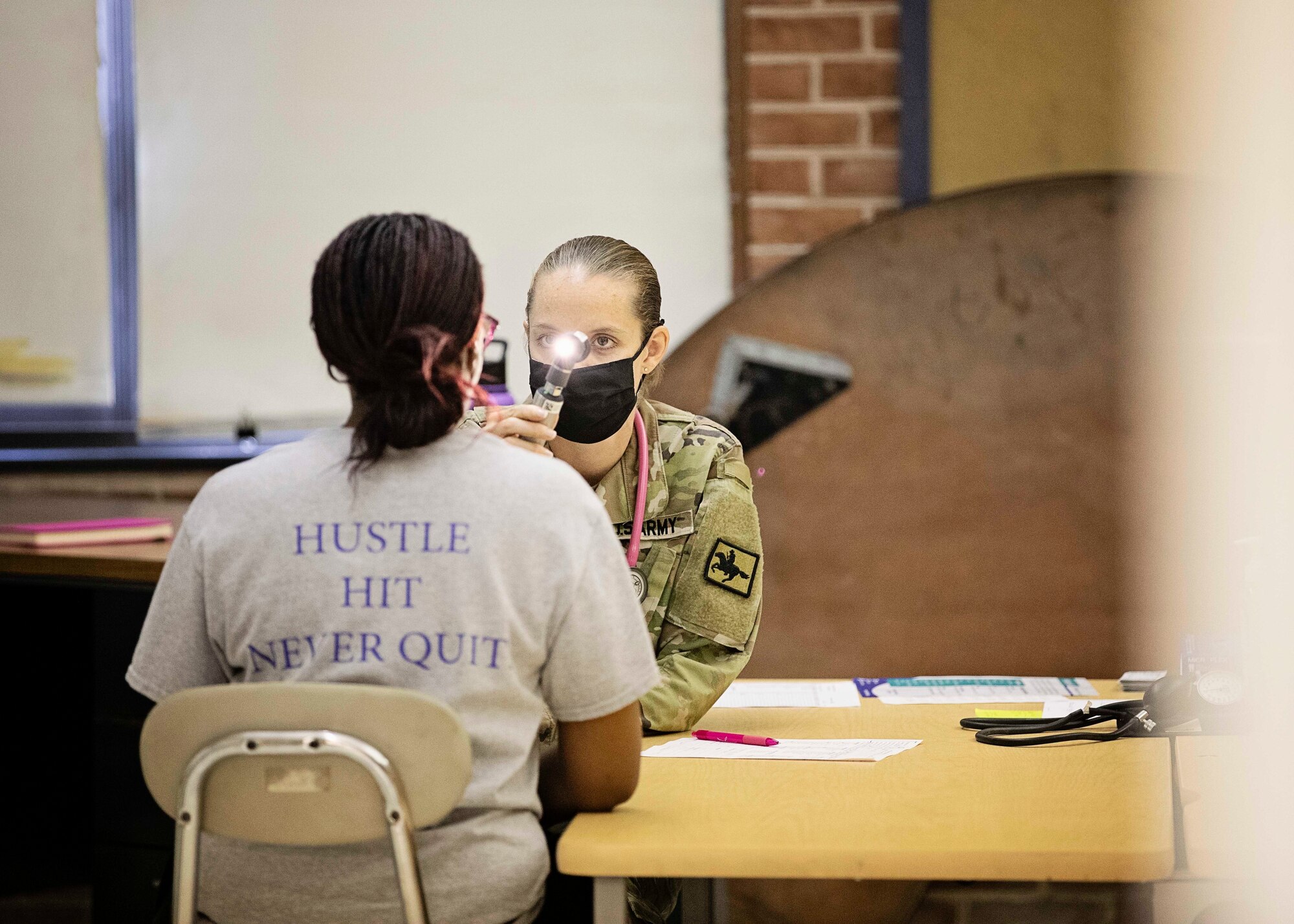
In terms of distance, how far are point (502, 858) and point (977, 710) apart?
72cm

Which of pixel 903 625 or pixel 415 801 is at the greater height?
pixel 415 801

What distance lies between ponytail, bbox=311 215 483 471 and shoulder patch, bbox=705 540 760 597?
21.8 inches

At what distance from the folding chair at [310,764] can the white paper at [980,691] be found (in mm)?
806

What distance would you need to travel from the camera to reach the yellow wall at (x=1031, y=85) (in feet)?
7.92

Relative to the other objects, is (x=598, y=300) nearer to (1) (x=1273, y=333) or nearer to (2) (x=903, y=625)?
(2) (x=903, y=625)

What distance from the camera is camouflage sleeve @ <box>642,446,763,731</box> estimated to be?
144 centimetres

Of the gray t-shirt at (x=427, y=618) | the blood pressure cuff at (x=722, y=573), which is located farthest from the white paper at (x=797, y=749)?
the gray t-shirt at (x=427, y=618)

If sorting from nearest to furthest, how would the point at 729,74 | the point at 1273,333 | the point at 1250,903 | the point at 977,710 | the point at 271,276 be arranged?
the point at 1250,903 → the point at 977,710 → the point at 1273,333 → the point at 729,74 → the point at 271,276

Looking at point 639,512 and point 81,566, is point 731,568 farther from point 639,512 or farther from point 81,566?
point 81,566

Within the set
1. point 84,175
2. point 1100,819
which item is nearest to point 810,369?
point 1100,819

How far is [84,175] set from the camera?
286 centimetres

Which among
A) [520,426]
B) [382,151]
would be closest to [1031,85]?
[382,151]

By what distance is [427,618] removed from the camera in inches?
39.2

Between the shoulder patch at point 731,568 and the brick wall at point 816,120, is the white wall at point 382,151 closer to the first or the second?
the brick wall at point 816,120
